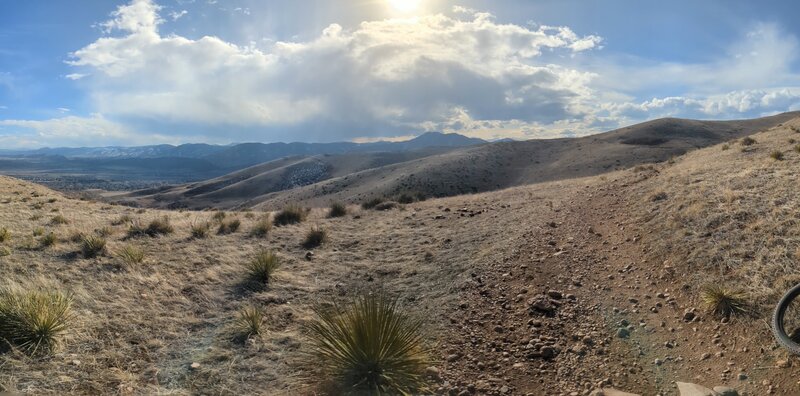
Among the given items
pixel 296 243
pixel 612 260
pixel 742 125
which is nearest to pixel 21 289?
pixel 296 243

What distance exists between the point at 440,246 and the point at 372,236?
113 inches

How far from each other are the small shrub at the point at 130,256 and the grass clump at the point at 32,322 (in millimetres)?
2953

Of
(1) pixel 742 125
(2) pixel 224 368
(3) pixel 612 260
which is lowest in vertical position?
(2) pixel 224 368

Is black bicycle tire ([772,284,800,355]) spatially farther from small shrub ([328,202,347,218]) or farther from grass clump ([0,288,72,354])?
small shrub ([328,202,347,218])

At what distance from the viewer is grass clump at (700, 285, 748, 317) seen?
5.36m

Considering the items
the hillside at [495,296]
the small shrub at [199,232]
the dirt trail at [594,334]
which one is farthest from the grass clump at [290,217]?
the dirt trail at [594,334]

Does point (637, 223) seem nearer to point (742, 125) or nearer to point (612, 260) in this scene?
point (612, 260)

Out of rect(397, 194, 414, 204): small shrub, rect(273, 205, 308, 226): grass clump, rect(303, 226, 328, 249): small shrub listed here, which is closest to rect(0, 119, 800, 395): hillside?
rect(303, 226, 328, 249): small shrub

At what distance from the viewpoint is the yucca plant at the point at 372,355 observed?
433cm

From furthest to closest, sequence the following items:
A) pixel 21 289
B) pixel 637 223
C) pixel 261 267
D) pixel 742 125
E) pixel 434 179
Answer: pixel 742 125, pixel 434 179, pixel 637 223, pixel 261 267, pixel 21 289

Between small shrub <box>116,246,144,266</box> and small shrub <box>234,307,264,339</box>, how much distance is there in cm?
401

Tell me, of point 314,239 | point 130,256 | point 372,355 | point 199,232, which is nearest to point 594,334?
point 372,355

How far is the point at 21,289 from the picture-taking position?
6637mm

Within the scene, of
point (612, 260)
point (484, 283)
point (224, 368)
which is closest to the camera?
point (224, 368)
